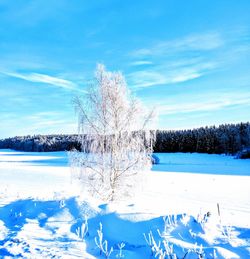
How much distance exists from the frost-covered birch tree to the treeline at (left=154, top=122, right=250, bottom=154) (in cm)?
7022

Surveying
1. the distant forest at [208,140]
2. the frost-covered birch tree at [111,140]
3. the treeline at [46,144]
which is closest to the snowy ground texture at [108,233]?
the frost-covered birch tree at [111,140]

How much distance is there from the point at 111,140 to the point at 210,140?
72722 millimetres

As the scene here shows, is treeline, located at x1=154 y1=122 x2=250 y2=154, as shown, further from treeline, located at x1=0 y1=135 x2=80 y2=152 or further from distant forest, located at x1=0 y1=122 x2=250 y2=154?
treeline, located at x1=0 y1=135 x2=80 y2=152

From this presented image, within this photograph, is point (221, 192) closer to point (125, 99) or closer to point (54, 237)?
point (125, 99)

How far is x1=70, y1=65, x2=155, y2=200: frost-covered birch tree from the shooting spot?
14.6 m

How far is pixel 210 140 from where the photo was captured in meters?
84.3

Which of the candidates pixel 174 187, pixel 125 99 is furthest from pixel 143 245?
pixel 174 187

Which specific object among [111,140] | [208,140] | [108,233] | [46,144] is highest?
[46,144]

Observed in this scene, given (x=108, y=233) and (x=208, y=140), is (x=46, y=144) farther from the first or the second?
Answer: (x=108, y=233)

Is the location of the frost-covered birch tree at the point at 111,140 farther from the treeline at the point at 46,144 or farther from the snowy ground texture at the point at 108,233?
the treeline at the point at 46,144

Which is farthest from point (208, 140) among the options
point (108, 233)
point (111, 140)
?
point (108, 233)

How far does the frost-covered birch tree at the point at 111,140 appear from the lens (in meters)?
14.6

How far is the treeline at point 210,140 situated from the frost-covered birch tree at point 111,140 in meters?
70.2

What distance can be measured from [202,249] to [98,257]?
5.59 feet
